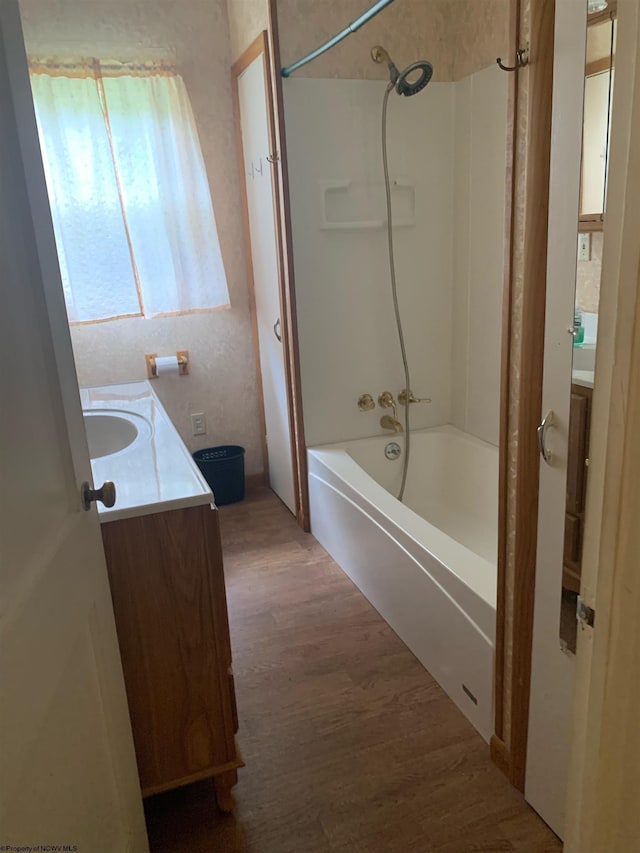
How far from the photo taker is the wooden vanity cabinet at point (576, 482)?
1289 millimetres

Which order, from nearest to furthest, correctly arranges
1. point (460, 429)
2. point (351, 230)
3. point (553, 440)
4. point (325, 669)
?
point (553, 440)
point (325, 669)
point (351, 230)
point (460, 429)

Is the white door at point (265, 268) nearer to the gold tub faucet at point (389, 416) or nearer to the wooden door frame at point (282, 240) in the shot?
the wooden door frame at point (282, 240)

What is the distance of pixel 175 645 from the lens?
60.5 inches

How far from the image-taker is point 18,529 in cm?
87

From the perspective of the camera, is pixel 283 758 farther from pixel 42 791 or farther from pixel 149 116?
pixel 149 116

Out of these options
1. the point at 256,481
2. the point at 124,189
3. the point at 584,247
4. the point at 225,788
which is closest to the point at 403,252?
the point at 124,189

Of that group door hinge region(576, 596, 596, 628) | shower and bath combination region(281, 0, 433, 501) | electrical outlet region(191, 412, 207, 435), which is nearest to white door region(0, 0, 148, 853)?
door hinge region(576, 596, 596, 628)

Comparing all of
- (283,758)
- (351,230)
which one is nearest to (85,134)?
(351,230)

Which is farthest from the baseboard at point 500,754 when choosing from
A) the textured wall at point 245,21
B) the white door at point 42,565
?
the textured wall at point 245,21

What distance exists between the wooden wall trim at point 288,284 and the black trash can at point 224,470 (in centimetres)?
47

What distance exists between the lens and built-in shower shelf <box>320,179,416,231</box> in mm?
2846

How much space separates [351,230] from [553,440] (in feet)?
5.98

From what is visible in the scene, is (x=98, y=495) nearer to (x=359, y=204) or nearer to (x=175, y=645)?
(x=175, y=645)

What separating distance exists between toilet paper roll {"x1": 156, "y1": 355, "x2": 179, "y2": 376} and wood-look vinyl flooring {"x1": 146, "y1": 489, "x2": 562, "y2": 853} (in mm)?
1315
